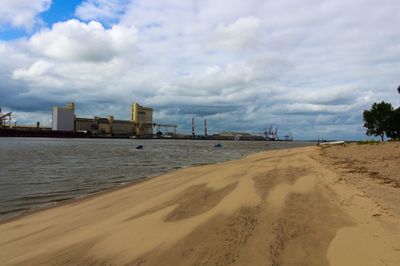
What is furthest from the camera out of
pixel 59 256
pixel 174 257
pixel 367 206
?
pixel 367 206

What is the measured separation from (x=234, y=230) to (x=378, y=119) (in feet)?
200

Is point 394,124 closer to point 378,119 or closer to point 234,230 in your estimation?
point 378,119

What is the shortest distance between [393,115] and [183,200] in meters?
57.4

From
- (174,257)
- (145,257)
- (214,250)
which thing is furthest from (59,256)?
(214,250)

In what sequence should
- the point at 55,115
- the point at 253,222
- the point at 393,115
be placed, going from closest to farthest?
the point at 253,222 → the point at 393,115 → the point at 55,115

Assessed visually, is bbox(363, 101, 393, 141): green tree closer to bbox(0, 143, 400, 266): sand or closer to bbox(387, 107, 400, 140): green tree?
bbox(387, 107, 400, 140): green tree

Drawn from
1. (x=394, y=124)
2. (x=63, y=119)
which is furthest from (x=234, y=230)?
(x=63, y=119)

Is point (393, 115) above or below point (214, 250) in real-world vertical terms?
above

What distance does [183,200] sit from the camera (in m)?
10.1

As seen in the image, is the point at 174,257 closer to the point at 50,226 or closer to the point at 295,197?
the point at 295,197

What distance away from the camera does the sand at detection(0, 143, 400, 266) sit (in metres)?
5.51

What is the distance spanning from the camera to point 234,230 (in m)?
6.68

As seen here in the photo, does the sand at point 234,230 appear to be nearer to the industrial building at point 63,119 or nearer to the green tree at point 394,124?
the green tree at point 394,124

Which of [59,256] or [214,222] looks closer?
[59,256]
